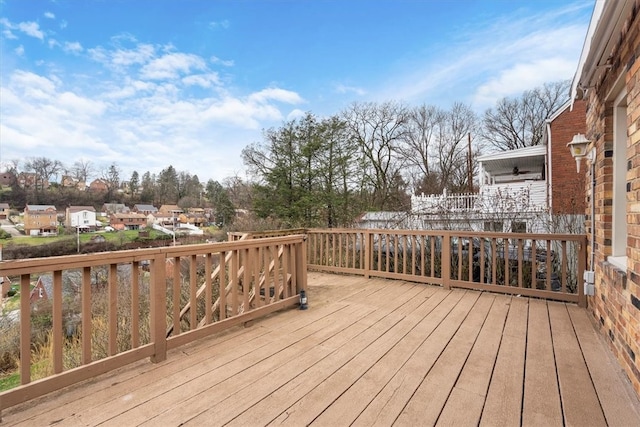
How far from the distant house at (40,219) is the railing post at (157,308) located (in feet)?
16.4

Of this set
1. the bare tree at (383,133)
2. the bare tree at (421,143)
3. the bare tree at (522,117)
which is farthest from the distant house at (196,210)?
the bare tree at (522,117)

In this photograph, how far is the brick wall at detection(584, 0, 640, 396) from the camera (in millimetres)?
1685

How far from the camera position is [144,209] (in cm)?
959

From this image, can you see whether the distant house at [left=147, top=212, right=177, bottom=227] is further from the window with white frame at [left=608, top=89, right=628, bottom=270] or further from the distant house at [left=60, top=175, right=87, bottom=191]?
the window with white frame at [left=608, top=89, right=628, bottom=270]

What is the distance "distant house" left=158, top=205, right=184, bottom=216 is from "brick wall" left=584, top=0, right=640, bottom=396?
10210 mm

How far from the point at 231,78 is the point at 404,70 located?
570 centimetres

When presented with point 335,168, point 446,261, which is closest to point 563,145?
point 335,168

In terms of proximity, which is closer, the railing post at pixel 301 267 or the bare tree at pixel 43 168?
the railing post at pixel 301 267

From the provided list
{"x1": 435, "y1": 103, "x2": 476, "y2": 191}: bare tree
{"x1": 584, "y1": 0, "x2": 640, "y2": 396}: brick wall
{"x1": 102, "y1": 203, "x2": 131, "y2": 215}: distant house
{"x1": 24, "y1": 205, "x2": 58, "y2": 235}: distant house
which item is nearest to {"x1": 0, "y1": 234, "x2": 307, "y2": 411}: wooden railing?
{"x1": 584, "y1": 0, "x2": 640, "y2": 396}: brick wall

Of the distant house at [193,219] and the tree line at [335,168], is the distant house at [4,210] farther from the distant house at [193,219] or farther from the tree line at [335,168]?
the distant house at [193,219]

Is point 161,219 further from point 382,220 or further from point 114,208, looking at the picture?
point 382,220

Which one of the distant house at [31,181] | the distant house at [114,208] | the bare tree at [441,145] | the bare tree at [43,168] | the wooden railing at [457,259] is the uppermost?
the bare tree at [441,145]

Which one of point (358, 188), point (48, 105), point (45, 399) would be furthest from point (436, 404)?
point (48, 105)

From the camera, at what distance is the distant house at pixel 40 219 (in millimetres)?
5573
